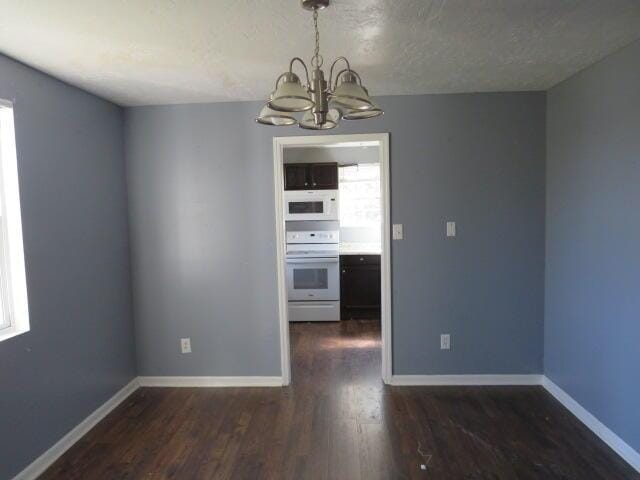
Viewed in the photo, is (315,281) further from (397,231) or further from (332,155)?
(397,231)

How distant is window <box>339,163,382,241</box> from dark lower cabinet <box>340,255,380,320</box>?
714mm

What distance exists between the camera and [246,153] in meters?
3.00

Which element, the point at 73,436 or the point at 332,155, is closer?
the point at 73,436

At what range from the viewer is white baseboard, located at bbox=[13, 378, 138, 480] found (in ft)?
6.89

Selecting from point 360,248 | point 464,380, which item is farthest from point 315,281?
point 464,380

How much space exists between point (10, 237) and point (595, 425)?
3611mm

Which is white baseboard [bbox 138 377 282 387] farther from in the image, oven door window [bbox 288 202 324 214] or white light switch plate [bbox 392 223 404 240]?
oven door window [bbox 288 202 324 214]

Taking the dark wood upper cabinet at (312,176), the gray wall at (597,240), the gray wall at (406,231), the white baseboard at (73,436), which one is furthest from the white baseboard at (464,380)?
the dark wood upper cabinet at (312,176)

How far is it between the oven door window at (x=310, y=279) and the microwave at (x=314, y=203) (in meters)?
0.67

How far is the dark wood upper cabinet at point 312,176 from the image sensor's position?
15.8 feet

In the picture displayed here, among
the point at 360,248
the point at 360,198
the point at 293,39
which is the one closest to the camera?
the point at 293,39

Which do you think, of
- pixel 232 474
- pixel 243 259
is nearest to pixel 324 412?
pixel 232 474

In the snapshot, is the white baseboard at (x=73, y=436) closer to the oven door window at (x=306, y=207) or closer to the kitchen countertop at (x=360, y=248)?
the oven door window at (x=306, y=207)

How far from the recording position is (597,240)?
2.35 metres
